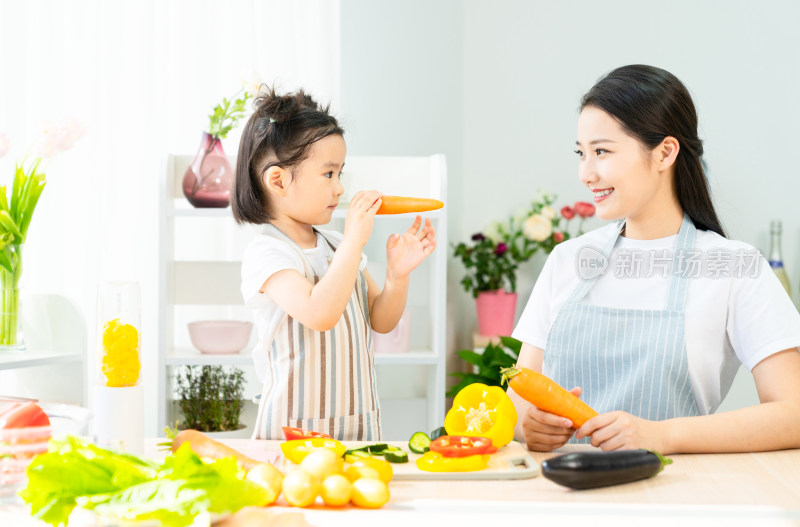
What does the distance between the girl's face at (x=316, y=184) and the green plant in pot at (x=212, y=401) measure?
1.40 m

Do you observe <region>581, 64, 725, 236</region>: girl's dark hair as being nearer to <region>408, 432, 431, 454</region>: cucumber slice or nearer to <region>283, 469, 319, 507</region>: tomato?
<region>408, 432, 431, 454</region>: cucumber slice

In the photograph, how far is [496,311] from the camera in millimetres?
3180

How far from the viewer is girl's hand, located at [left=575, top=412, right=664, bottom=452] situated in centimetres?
117

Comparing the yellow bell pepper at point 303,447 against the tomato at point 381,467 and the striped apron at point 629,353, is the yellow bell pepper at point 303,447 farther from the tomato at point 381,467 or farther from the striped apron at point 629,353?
the striped apron at point 629,353

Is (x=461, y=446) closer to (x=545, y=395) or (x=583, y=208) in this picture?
(x=545, y=395)

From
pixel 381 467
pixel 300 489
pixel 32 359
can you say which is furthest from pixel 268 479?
pixel 32 359

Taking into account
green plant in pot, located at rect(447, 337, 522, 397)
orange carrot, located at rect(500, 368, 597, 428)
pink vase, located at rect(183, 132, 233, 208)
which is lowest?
green plant in pot, located at rect(447, 337, 522, 397)

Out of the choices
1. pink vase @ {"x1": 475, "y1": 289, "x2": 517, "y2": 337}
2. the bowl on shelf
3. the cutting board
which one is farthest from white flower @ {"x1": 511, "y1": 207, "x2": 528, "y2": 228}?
the cutting board

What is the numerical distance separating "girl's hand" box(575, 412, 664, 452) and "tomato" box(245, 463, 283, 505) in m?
0.50

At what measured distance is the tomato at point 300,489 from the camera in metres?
0.89

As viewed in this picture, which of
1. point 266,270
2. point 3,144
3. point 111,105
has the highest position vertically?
point 111,105

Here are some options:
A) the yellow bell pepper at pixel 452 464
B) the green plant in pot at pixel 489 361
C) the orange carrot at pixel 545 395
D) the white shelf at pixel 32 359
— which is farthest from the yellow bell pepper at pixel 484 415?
the green plant in pot at pixel 489 361

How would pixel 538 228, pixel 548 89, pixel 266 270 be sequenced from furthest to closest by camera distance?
1. pixel 548 89
2. pixel 538 228
3. pixel 266 270

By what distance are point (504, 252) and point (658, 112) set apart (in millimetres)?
1671
